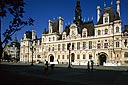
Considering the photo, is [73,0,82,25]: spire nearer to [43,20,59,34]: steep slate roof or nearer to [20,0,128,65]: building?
[20,0,128,65]: building

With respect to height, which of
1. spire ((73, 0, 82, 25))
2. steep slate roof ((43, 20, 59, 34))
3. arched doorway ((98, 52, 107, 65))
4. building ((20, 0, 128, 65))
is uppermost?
spire ((73, 0, 82, 25))

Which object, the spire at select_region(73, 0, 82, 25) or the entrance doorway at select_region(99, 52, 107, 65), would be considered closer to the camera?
the entrance doorway at select_region(99, 52, 107, 65)

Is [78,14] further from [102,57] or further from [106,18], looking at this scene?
[102,57]

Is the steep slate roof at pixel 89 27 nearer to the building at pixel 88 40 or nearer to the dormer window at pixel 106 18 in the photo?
the building at pixel 88 40

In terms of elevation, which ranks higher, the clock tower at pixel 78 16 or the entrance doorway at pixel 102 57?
the clock tower at pixel 78 16

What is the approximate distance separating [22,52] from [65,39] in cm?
2965

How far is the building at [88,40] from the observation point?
55.4 meters

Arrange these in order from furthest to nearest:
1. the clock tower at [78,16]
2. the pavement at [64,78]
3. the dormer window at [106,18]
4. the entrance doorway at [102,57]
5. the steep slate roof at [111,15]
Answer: the clock tower at [78,16]
the dormer window at [106,18]
the entrance doorway at [102,57]
the steep slate roof at [111,15]
the pavement at [64,78]

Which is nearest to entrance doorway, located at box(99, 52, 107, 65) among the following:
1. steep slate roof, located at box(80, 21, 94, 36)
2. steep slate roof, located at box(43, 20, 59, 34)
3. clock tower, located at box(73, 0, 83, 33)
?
steep slate roof, located at box(80, 21, 94, 36)

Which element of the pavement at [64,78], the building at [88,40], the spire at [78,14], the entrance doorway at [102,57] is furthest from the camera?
the spire at [78,14]

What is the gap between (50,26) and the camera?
7694cm

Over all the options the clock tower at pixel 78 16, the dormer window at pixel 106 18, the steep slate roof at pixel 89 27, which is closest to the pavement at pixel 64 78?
the dormer window at pixel 106 18

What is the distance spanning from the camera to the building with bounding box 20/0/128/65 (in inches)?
2183

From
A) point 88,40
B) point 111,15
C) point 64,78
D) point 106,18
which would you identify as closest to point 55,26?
point 88,40
